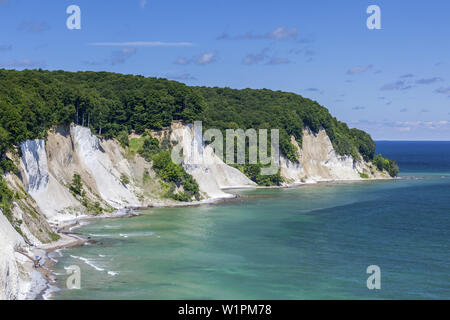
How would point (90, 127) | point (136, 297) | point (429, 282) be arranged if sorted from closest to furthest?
point (136, 297) < point (429, 282) < point (90, 127)

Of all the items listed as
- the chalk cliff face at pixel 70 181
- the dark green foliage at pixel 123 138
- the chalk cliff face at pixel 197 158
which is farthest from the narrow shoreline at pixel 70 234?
the dark green foliage at pixel 123 138

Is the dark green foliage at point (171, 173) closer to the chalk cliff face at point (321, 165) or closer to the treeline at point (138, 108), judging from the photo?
the treeline at point (138, 108)

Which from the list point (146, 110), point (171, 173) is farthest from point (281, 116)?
point (171, 173)

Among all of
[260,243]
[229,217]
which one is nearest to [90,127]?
[229,217]

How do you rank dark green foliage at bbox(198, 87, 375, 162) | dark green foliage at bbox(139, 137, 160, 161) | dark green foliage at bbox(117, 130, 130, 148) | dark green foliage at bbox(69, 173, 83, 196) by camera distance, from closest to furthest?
dark green foliage at bbox(69, 173, 83, 196) → dark green foliage at bbox(139, 137, 160, 161) → dark green foliage at bbox(117, 130, 130, 148) → dark green foliage at bbox(198, 87, 375, 162)

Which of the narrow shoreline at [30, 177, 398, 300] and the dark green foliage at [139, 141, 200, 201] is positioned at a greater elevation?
the dark green foliage at [139, 141, 200, 201]

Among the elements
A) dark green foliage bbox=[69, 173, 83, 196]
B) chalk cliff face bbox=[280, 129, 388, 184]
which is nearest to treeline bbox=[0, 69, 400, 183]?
chalk cliff face bbox=[280, 129, 388, 184]

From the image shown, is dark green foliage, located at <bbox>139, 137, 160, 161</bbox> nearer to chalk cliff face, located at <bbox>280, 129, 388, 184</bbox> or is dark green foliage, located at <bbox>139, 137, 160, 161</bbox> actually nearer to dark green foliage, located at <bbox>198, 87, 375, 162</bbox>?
dark green foliage, located at <bbox>198, 87, 375, 162</bbox>
